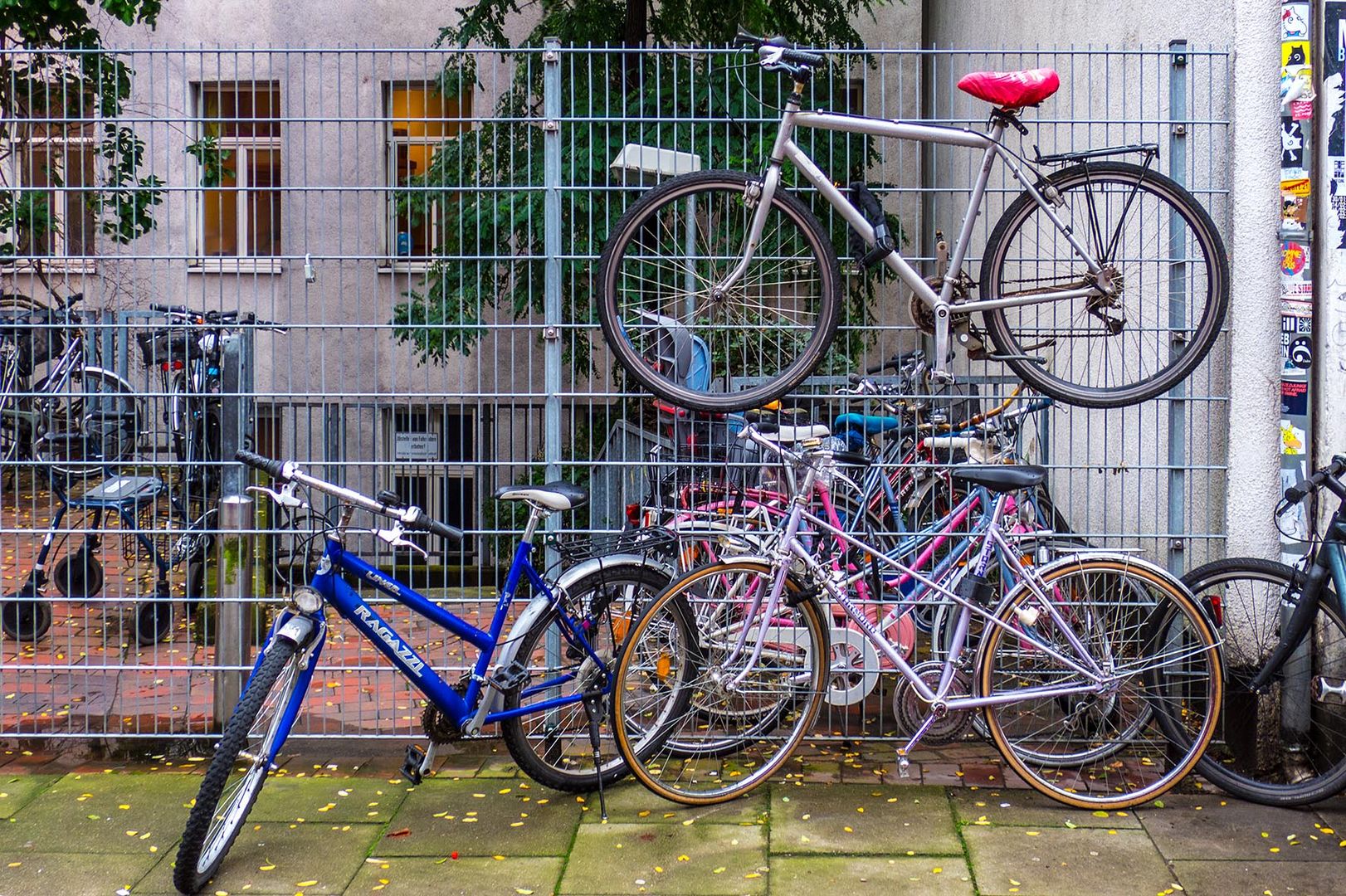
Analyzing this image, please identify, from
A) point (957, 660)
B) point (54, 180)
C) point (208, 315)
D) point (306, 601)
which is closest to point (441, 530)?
point (306, 601)

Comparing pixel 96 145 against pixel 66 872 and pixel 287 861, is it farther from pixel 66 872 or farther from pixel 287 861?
pixel 287 861

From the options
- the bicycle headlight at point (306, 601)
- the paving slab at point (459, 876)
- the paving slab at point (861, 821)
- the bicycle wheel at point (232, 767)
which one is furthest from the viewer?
the paving slab at point (861, 821)

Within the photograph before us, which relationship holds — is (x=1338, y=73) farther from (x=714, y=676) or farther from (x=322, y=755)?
(x=322, y=755)

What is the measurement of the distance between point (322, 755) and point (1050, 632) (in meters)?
2.67

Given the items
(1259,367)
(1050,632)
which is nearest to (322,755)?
(1050,632)

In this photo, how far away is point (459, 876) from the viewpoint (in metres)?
3.80

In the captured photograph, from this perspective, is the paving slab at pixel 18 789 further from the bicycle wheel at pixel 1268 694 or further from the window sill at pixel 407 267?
the bicycle wheel at pixel 1268 694

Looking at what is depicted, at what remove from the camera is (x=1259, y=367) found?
4602mm

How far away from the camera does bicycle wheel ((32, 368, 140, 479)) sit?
15.5 ft

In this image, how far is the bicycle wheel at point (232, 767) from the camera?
11.8 feet

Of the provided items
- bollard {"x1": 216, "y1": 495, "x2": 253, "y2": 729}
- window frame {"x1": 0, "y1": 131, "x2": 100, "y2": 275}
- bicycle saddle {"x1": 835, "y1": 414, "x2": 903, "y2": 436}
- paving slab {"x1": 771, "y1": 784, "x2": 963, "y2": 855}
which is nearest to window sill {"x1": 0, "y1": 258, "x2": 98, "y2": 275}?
window frame {"x1": 0, "y1": 131, "x2": 100, "y2": 275}

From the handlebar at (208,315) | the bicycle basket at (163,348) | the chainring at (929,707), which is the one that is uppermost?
the handlebar at (208,315)

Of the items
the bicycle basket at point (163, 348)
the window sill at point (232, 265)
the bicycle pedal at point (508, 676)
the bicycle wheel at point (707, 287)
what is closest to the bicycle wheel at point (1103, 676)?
the bicycle wheel at point (707, 287)

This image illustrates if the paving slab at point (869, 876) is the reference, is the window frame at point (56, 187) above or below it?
above
